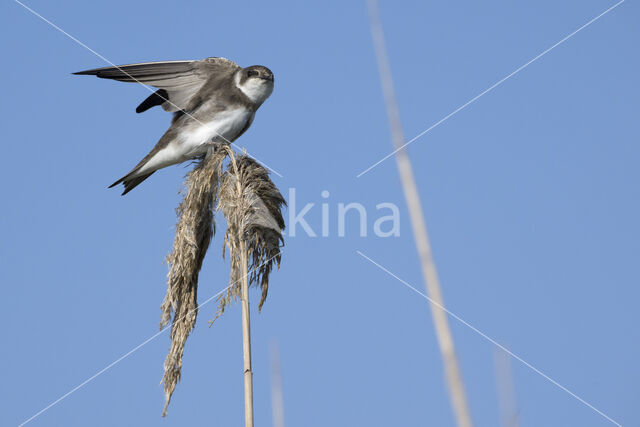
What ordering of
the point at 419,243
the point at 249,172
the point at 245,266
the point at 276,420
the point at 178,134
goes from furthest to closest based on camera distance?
the point at 178,134
the point at 249,172
the point at 245,266
the point at 276,420
the point at 419,243

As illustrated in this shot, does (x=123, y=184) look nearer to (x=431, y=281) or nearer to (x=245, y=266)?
(x=245, y=266)

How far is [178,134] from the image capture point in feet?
23.2

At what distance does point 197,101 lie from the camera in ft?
24.0

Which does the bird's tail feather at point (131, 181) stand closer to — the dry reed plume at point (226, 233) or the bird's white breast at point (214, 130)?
the bird's white breast at point (214, 130)

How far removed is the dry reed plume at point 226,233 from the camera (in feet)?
14.7

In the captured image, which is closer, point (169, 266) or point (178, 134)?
point (169, 266)

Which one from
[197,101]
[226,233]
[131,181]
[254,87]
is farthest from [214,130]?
[226,233]

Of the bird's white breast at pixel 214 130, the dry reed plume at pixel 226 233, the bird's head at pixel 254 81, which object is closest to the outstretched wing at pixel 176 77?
the bird's head at pixel 254 81

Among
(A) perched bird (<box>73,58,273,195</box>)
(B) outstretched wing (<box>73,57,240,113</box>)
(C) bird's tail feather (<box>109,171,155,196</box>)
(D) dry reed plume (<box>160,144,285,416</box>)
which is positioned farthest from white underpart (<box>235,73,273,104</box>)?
(D) dry reed plume (<box>160,144,285,416</box>)

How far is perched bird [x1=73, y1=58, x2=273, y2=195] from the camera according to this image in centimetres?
702

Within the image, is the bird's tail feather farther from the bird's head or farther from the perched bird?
the bird's head

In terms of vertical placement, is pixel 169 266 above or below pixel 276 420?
above

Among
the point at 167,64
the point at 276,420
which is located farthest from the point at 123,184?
the point at 276,420

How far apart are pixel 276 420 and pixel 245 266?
1614 mm
